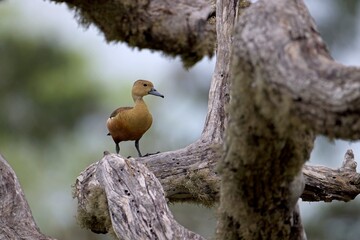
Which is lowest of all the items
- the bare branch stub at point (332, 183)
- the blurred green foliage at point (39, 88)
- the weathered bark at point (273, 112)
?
the blurred green foliage at point (39, 88)

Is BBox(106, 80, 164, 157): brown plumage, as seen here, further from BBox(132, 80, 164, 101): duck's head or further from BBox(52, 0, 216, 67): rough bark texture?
BBox(52, 0, 216, 67): rough bark texture

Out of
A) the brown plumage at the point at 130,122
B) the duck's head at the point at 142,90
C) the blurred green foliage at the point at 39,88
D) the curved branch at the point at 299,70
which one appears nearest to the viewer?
the curved branch at the point at 299,70

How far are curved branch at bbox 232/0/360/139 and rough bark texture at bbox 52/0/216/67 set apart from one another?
9.80 ft

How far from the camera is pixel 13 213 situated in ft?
13.3

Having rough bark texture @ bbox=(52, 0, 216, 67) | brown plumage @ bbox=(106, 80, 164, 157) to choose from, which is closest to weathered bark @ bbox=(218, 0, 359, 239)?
brown plumage @ bbox=(106, 80, 164, 157)

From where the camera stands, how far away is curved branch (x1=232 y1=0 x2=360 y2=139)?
2.29 metres

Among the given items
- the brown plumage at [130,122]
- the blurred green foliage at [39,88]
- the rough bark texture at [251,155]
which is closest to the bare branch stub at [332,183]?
the rough bark texture at [251,155]

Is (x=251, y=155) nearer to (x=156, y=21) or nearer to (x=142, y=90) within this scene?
(x=156, y=21)

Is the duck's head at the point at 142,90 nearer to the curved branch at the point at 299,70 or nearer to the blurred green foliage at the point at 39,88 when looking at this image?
the blurred green foliage at the point at 39,88

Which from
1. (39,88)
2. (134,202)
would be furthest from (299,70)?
(39,88)

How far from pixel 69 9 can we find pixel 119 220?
95.1 inches

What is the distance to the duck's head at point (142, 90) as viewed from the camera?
18.7 ft

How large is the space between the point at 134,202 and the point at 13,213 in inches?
29.4

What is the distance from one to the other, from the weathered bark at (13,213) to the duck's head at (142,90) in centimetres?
160
